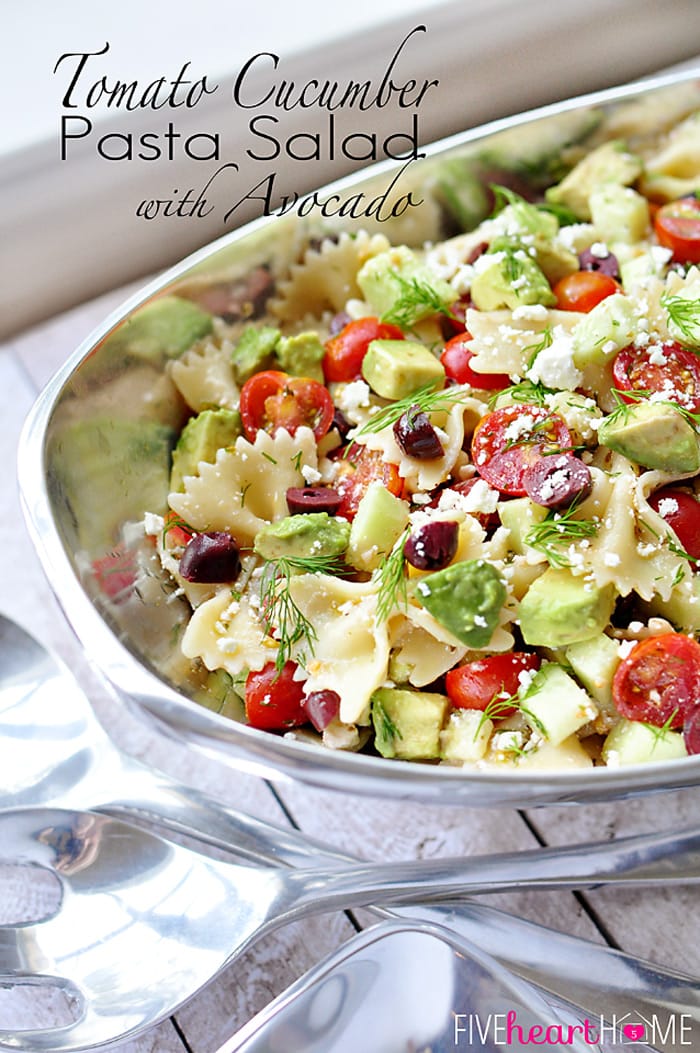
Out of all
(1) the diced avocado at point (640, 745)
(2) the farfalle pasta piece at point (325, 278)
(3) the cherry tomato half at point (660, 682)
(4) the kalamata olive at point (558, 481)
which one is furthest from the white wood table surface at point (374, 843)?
(2) the farfalle pasta piece at point (325, 278)

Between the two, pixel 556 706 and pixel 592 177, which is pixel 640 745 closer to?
pixel 556 706

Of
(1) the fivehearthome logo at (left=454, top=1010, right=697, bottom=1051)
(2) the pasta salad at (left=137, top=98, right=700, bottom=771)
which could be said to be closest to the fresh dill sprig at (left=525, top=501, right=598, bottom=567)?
(2) the pasta salad at (left=137, top=98, right=700, bottom=771)

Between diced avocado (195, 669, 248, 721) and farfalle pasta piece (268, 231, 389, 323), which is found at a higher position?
farfalle pasta piece (268, 231, 389, 323)

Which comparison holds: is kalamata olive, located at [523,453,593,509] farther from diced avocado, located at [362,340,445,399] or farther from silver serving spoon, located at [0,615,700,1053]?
silver serving spoon, located at [0,615,700,1053]

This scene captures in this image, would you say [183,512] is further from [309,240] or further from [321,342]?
[309,240]

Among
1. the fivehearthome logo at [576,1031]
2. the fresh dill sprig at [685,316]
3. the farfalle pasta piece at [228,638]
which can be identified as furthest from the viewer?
the fresh dill sprig at [685,316]

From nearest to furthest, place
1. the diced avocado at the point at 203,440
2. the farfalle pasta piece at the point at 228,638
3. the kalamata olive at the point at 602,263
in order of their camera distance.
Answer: the farfalle pasta piece at the point at 228,638 → the diced avocado at the point at 203,440 → the kalamata olive at the point at 602,263

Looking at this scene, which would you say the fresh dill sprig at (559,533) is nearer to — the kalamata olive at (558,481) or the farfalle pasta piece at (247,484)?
the kalamata olive at (558,481)
